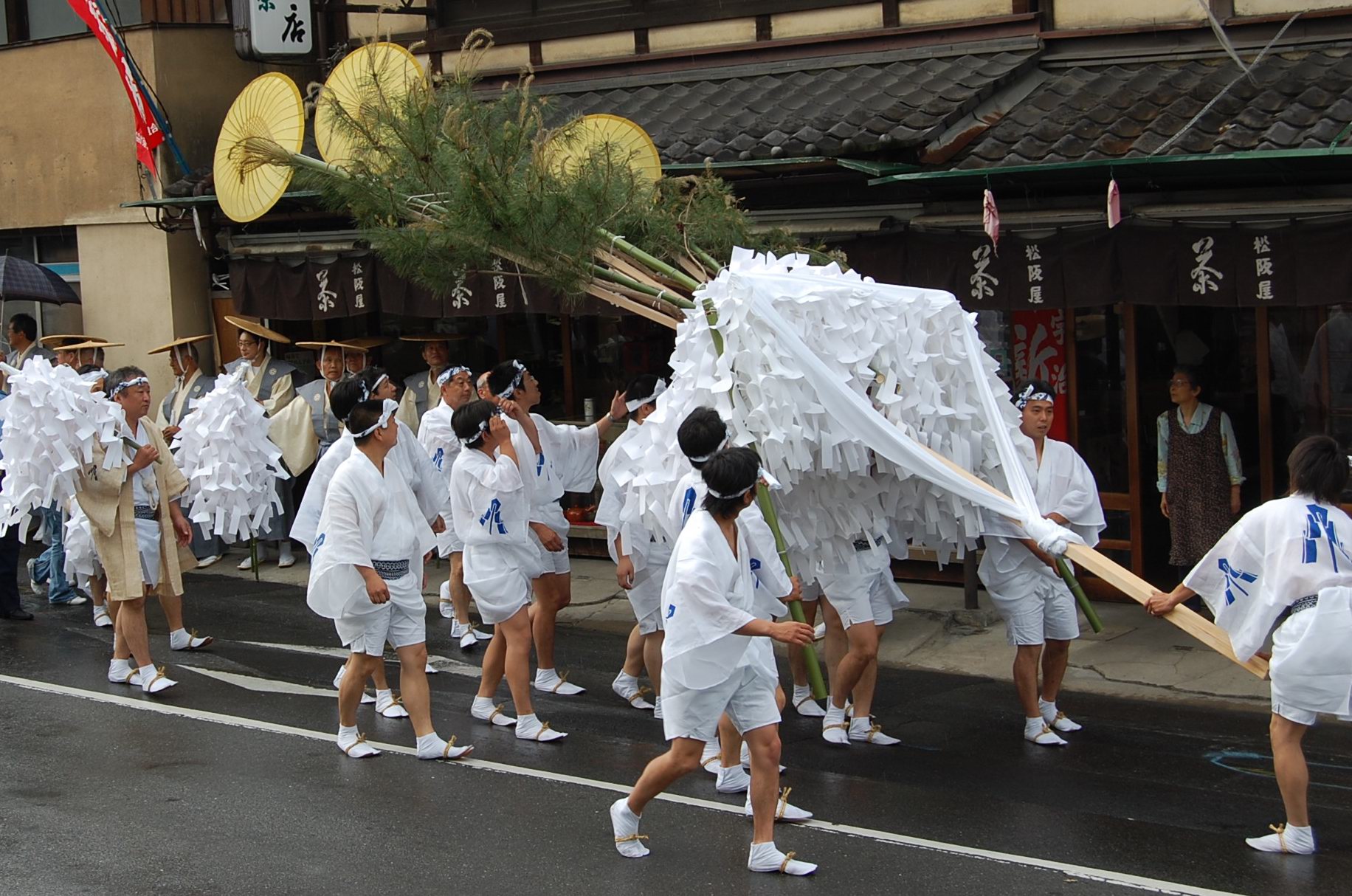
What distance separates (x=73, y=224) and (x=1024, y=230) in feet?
35.2

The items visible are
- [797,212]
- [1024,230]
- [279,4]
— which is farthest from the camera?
[279,4]

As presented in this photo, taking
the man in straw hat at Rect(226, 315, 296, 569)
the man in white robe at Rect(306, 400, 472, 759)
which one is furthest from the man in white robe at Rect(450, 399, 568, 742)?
the man in straw hat at Rect(226, 315, 296, 569)

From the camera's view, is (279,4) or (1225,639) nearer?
(1225,639)

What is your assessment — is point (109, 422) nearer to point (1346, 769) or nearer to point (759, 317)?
point (759, 317)

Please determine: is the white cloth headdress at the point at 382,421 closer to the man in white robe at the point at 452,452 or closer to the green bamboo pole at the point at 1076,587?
the man in white robe at the point at 452,452

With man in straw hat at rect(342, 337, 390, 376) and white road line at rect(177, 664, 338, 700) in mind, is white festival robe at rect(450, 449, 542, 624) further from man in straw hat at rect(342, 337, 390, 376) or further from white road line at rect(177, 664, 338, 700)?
man in straw hat at rect(342, 337, 390, 376)

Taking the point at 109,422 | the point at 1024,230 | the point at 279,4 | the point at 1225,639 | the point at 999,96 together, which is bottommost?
the point at 1225,639

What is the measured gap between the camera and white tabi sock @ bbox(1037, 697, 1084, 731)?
796 cm

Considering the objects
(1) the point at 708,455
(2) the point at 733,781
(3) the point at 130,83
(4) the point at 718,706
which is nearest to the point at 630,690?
(2) the point at 733,781

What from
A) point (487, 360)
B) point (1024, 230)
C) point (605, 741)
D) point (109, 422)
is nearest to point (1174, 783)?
point (605, 741)

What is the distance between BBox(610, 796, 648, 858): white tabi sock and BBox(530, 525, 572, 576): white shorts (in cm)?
246

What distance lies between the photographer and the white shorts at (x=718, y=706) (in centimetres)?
601

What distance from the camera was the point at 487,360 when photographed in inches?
561

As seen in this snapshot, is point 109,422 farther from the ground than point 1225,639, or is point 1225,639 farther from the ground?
point 109,422
